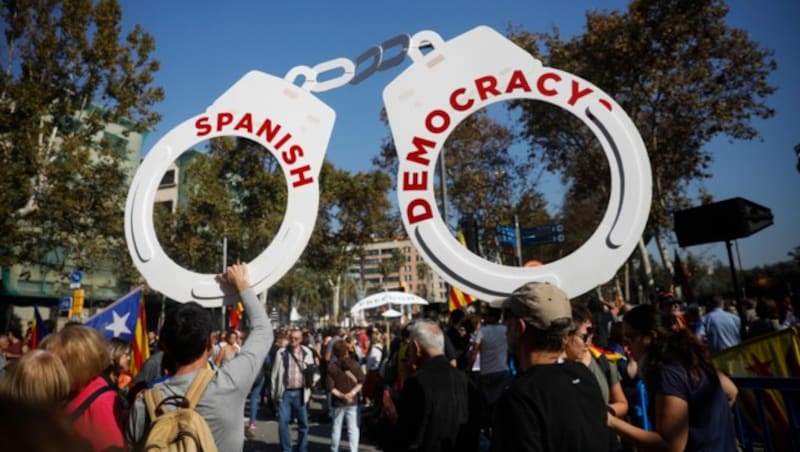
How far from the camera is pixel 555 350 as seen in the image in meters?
1.90

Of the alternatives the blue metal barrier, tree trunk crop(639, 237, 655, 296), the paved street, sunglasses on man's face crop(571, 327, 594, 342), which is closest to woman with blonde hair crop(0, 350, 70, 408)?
sunglasses on man's face crop(571, 327, 594, 342)

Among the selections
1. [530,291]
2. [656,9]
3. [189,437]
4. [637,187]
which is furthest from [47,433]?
[656,9]

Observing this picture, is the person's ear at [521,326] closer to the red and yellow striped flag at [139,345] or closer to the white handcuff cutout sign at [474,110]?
the white handcuff cutout sign at [474,110]

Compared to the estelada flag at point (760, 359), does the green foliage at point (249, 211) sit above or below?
above

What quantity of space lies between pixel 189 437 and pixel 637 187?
6.37ft

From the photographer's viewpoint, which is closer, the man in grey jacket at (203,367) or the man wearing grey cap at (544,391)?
the man wearing grey cap at (544,391)

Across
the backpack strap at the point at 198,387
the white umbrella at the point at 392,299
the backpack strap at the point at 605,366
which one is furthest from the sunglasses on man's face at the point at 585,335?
the white umbrella at the point at 392,299

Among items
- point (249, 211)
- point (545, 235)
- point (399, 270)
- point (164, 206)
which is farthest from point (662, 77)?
point (399, 270)

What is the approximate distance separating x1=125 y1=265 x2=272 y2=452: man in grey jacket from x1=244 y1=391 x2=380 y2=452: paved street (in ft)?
17.3

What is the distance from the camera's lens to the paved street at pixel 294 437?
8523 millimetres

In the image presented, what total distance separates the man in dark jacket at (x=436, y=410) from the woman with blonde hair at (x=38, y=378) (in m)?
1.58

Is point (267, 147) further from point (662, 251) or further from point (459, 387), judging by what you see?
point (662, 251)

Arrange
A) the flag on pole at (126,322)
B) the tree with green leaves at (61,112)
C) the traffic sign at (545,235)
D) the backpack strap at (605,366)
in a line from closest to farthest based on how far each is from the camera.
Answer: the backpack strap at (605,366), the flag on pole at (126,322), the traffic sign at (545,235), the tree with green leaves at (61,112)

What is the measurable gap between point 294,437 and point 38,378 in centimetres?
810
